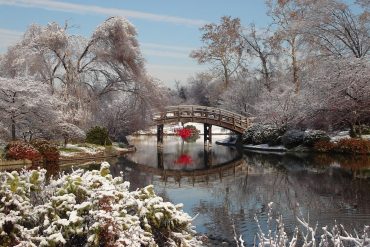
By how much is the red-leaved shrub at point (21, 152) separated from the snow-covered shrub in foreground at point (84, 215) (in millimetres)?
16450

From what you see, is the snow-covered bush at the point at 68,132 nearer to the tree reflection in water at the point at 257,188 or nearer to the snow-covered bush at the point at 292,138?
the tree reflection in water at the point at 257,188

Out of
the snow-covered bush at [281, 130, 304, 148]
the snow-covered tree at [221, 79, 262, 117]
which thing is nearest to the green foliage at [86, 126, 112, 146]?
the snow-covered bush at [281, 130, 304, 148]

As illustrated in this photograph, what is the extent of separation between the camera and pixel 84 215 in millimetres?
6316

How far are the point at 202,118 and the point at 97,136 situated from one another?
12.9 meters

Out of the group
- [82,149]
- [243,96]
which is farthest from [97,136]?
[243,96]

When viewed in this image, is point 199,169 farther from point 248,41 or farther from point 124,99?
point 248,41

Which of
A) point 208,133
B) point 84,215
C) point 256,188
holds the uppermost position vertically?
point 208,133

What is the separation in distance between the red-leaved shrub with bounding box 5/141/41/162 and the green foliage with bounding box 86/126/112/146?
707cm

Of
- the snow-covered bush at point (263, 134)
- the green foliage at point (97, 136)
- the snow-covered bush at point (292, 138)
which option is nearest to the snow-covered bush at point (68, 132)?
the green foliage at point (97, 136)

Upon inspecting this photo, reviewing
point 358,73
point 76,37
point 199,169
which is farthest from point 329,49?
point 76,37

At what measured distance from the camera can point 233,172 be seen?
→ 74.8 feet

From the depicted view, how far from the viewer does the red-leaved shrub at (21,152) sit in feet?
75.4

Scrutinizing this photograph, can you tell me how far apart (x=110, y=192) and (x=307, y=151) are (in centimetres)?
2907

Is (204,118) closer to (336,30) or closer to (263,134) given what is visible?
(263,134)
